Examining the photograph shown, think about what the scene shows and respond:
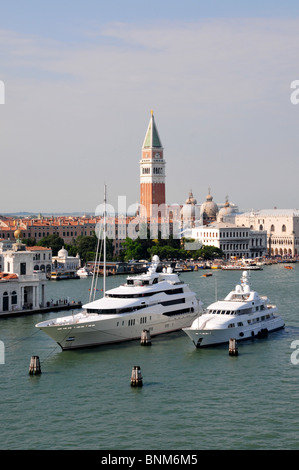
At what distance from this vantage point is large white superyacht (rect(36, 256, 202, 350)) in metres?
19.3

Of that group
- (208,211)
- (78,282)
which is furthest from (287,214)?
(78,282)

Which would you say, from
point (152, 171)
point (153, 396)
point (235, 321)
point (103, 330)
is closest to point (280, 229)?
point (152, 171)

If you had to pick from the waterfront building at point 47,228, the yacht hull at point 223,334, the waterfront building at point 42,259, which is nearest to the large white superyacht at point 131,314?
the yacht hull at point 223,334

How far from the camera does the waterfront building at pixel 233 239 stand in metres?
65.5

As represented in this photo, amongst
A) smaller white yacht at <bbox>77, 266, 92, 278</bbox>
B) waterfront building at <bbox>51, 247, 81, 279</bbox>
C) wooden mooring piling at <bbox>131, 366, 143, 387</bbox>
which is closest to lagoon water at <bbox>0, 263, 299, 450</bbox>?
wooden mooring piling at <bbox>131, 366, 143, 387</bbox>

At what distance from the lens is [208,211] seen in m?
85.2

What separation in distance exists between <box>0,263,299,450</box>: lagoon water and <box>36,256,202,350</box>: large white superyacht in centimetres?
35

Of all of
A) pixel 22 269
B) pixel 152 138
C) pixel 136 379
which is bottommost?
pixel 136 379

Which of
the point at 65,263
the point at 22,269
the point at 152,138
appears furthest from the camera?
the point at 152,138

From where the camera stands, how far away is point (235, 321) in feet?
66.1

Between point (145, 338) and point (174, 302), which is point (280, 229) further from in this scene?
point (145, 338)

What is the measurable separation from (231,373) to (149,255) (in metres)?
39.5

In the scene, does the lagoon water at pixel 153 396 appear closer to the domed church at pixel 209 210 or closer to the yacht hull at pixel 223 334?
the yacht hull at pixel 223 334

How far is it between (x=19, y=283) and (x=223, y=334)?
859cm
